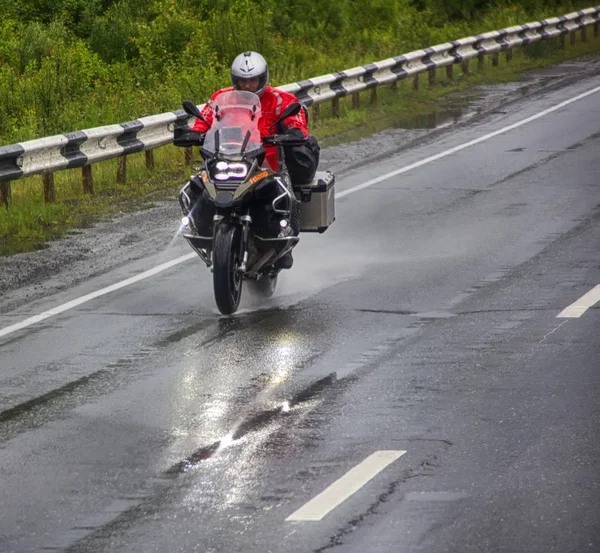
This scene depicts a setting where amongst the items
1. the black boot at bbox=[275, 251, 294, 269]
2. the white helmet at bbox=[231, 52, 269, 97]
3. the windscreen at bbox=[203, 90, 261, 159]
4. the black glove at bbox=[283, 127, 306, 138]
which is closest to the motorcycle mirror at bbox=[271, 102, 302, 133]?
the black glove at bbox=[283, 127, 306, 138]

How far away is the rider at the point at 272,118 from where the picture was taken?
36.7 ft

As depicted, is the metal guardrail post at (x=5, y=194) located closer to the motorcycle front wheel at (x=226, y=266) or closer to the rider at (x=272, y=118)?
the rider at (x=272, y=118)

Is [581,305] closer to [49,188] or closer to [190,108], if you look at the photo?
[190,108]

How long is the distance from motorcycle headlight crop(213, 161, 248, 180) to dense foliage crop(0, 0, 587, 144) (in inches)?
357

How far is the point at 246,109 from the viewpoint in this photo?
11.0m

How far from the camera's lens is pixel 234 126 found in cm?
1084

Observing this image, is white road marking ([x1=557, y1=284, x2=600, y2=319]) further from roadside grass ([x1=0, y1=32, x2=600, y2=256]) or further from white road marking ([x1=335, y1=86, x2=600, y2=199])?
white road marking ([x1=335, y1=86, x2=600, y2=199])

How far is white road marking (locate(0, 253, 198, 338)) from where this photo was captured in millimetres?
10586

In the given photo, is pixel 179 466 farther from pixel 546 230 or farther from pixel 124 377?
pixel 546 230

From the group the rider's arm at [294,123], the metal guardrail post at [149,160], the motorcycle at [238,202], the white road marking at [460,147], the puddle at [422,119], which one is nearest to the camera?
the motorcycle at [238,202]

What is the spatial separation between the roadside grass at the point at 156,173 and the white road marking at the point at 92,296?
151 cm

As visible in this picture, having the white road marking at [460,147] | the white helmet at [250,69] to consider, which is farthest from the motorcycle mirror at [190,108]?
the white road marking at [460,147]

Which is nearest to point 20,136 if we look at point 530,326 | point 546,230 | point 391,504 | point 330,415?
point 546,230

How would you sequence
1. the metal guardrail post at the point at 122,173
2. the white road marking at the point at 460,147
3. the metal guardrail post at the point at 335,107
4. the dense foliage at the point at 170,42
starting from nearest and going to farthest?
the white road marking at the point at 460,147, the metal guardrail post at the point at 122,173, the dense foliage at the point at 170,42, the metal guardrail post at the point at 335,107
